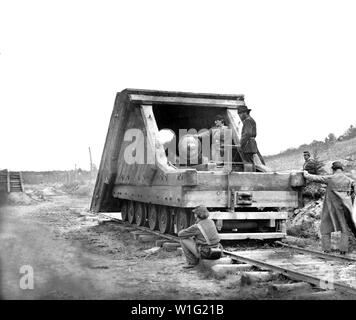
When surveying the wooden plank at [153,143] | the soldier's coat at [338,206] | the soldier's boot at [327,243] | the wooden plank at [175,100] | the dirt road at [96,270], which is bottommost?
the dirt road at [96,270]

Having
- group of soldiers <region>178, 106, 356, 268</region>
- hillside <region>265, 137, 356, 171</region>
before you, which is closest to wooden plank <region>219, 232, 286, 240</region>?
group of soldiers <region>178, 106, 356, 268</region>

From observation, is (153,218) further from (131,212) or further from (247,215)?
(247,215)

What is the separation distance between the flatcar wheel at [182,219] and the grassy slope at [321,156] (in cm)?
→ 1589

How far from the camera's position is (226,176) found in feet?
30.7

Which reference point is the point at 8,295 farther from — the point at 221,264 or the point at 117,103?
the point at 117,103

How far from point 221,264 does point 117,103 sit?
594 cm

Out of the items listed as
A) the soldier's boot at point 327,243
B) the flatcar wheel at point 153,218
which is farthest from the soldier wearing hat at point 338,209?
the flatcar wheel at point 153,218

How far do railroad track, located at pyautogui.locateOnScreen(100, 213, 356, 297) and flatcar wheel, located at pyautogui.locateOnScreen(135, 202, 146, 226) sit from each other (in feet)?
13.1

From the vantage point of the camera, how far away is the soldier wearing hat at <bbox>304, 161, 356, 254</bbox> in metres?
8.31

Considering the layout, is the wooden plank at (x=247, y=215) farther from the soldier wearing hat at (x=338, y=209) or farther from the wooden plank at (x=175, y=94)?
the wooden plank at (x=175, y=94)

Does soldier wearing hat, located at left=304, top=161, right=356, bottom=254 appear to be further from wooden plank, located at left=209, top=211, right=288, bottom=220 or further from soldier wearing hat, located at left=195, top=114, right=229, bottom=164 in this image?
soldier wearing hat, located at left=195, top=114, right=229, bottom=164

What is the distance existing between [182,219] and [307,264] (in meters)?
3.04

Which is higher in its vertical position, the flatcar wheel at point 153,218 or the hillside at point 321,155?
the hillside at point 321,155

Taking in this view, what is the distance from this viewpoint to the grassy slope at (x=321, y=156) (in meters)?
26.2
